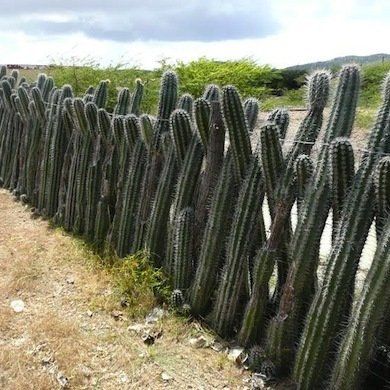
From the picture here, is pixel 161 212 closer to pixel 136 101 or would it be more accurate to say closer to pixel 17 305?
pixel 17 305

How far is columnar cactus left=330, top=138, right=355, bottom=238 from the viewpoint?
3291mm

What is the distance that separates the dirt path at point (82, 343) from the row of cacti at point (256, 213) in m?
0.34

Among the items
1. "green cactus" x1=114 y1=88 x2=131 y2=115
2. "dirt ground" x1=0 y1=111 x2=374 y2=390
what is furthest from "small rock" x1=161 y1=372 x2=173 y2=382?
"green cactus" x1=114 y1=88 x2=131 y2=115

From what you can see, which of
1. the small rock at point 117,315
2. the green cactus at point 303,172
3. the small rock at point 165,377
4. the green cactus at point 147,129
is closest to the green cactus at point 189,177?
the green cactus at point 147,129

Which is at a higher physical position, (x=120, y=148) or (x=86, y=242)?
Answer: (x=120, y=148)

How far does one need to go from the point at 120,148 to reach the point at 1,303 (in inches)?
77.1

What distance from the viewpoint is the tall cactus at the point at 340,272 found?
3.23 m

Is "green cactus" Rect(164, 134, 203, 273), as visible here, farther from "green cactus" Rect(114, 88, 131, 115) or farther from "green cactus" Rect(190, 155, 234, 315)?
"green cactus" Rect(114, 88, 131, 115)

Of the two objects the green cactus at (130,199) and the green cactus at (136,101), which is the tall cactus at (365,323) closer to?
the green cactus at (130,199)

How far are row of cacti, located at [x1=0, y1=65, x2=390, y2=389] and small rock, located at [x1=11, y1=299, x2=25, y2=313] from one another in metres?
1.11

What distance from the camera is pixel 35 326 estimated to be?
436 cm

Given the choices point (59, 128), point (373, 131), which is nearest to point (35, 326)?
point (373, 131)

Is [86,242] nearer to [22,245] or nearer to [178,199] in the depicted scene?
[22,245]

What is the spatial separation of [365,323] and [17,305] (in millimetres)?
3108
